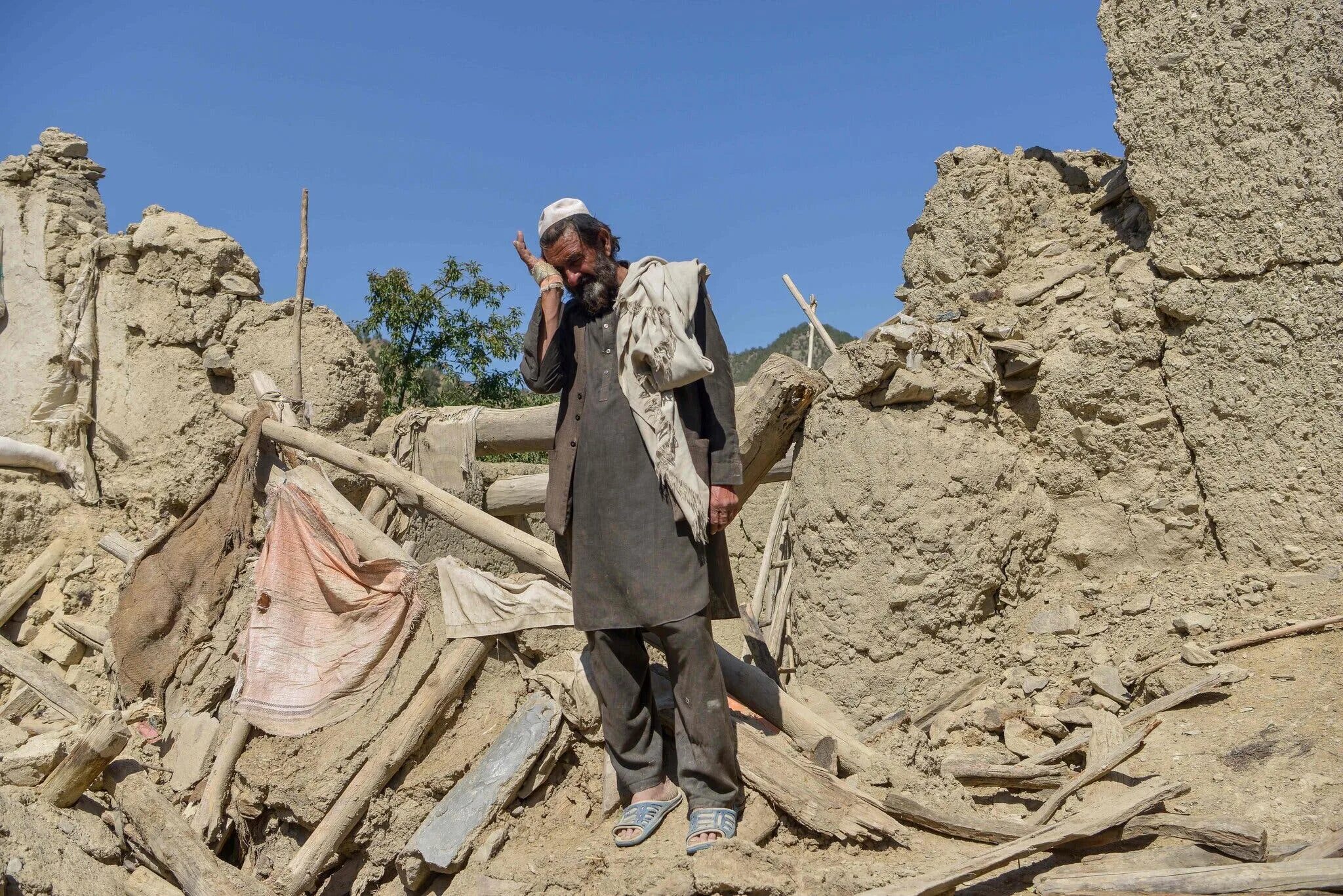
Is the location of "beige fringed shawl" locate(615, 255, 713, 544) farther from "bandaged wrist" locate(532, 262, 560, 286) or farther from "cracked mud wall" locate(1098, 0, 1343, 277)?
"cracked mud wall" locate(1098, 0, 1343, 277)

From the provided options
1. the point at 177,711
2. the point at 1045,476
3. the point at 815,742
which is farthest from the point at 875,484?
the point at 177,711

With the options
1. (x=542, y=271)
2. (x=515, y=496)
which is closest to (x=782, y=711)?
(x=542, y=271)

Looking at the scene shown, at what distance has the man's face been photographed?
306 cm

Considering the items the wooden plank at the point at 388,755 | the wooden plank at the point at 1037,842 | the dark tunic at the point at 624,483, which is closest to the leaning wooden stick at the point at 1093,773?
the wooden plank at the point at 1037,842

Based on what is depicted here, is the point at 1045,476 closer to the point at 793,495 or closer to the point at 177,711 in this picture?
the point at 793,495

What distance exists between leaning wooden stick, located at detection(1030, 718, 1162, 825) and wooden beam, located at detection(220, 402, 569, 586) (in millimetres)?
1700

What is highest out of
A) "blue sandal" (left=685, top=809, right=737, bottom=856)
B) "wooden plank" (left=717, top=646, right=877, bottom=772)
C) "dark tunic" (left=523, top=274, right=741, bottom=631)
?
"dark tunic" (left=523, top=274, right=741, bottom=631)

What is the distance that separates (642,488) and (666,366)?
37 cm

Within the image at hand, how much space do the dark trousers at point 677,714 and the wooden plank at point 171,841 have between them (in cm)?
159

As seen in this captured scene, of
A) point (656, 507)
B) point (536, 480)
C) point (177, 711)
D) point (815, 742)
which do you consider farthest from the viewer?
point (536, 480)

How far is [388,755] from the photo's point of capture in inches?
144

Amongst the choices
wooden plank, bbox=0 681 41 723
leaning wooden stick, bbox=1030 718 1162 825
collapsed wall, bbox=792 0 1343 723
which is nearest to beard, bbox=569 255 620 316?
collapsed wall, bbox=792 0 1343 723

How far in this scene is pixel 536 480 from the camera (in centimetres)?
570

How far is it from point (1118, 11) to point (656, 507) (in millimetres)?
2594
